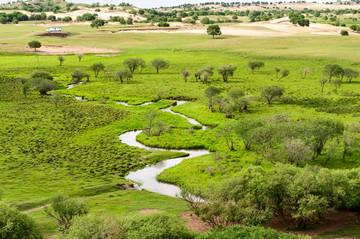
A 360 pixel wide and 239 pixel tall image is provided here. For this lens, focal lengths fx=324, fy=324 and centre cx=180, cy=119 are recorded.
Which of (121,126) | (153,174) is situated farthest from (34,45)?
(153,174)

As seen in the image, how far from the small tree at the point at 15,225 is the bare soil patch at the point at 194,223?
15.1 meters

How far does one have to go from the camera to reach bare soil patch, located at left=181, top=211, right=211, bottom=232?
34.5 metres

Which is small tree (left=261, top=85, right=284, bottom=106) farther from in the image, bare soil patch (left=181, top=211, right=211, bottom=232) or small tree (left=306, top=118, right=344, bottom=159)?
bare soil patch (left=181, top=211, right=211, bottom=232)

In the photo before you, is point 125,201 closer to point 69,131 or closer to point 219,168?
point 219,168

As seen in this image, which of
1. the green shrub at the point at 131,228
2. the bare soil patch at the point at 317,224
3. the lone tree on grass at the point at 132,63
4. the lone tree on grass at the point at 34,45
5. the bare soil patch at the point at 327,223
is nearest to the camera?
the green shrub at the point at 131,228

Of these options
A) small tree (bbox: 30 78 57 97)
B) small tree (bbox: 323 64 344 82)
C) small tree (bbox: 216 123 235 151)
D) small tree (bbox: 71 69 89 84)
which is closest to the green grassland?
small tree (bbox: 216 123 235 151)

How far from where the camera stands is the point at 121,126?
72.1 metres

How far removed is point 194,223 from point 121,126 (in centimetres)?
4028

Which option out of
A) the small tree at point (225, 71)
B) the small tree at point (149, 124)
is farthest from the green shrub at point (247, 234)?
the small tree at point (225, 71)

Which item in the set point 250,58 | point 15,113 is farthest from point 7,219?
point 250,58

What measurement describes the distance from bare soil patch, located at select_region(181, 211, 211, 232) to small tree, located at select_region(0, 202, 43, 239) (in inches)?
593

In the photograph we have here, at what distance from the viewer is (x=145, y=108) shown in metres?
85.7

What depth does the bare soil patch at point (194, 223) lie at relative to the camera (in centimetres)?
3453

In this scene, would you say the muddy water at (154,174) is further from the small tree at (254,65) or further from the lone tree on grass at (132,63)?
the small tree at (254,65)
